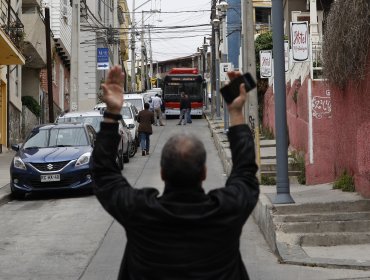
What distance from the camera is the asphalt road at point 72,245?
7.90 meters

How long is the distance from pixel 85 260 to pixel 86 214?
3680 millimetres

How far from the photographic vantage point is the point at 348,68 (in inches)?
420

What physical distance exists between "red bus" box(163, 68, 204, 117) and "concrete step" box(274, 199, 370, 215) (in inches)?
1260

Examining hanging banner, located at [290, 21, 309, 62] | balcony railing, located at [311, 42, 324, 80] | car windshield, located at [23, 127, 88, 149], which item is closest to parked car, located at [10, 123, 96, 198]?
car windshield, located at [23, 127, 88, 149]

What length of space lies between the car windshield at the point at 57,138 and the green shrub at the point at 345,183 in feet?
21.2

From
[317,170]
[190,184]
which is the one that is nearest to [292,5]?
[317,170]

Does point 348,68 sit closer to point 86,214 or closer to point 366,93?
point 366,93

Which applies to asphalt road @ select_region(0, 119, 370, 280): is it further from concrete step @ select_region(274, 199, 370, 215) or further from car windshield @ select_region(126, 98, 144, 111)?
car windshield @ select_region(126, 98, 144, 111)

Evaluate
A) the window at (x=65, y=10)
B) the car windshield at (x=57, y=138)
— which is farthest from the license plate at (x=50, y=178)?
the window at (x=65, y=10)

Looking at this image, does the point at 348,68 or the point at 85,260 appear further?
the point at 348,68

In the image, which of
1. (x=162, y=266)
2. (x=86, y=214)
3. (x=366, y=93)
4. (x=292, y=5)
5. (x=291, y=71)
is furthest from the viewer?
(x=292, y=5)

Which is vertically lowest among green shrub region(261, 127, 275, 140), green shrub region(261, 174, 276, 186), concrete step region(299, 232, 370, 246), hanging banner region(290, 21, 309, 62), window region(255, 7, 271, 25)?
concrete step region(299, 232, 370, 246)

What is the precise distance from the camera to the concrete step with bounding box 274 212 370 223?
30.4ft

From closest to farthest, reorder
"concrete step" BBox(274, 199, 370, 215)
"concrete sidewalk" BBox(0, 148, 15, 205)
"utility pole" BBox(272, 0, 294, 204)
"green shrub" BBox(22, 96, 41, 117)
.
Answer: "concrete step" BBox(274, 199, 370, 215) → "utility pole" BBox(272, 0, 294, 204) → "concrete sidewalk" BBox(0, 148, 15, 205) → "green shrub" BBox(22, 96, 41, 117)
